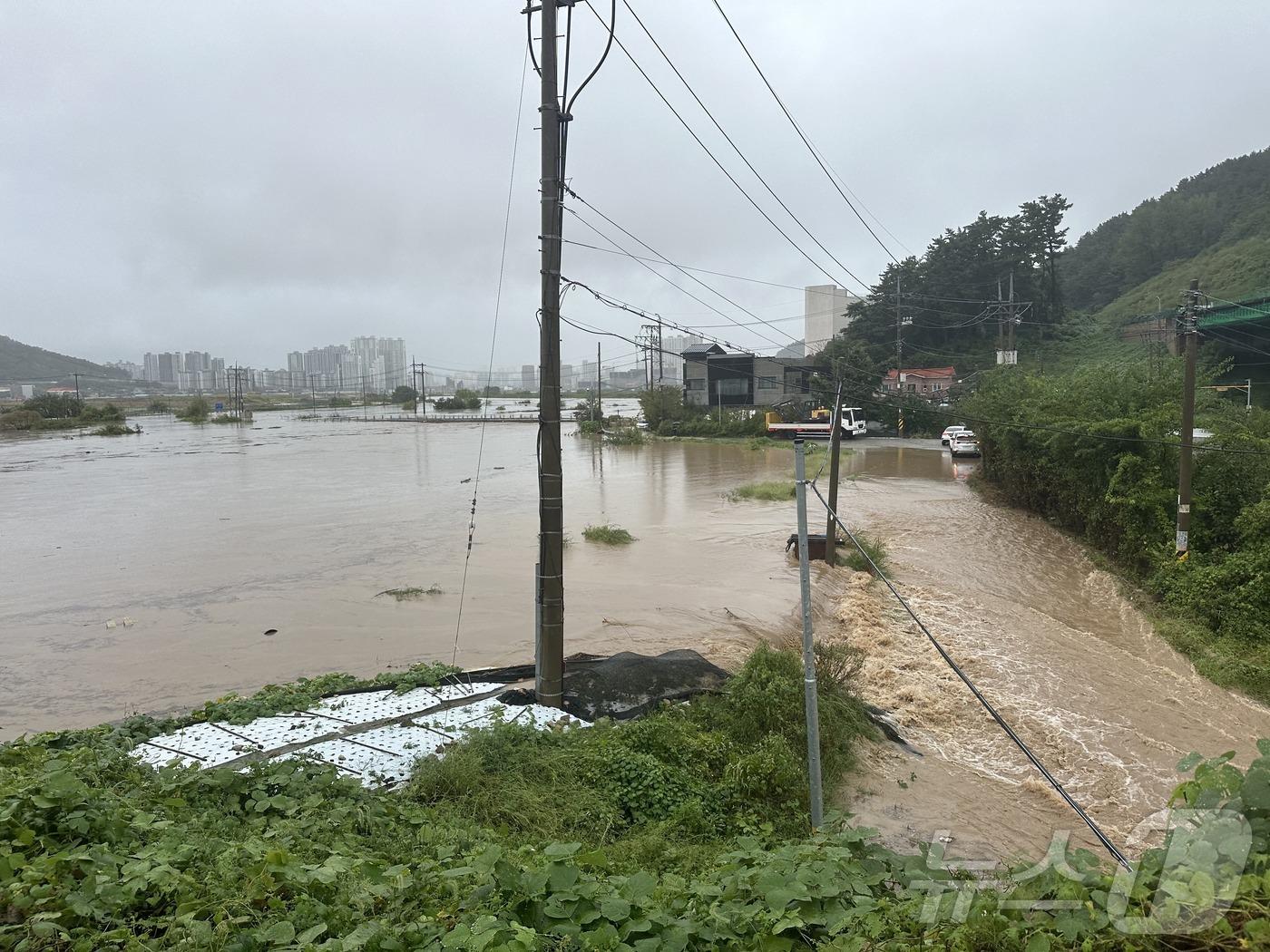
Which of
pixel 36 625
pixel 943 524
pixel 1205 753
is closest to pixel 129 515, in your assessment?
pixel 36 625

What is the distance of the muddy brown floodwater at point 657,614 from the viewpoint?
7992 mm

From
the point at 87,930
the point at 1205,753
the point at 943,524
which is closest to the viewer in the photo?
the point at 87,930

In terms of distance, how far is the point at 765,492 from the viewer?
26.0m

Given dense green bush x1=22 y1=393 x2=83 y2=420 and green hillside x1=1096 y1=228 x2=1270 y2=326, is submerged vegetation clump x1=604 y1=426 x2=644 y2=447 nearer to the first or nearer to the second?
green hillside x1=1096 y1=228 x2=1270 y2=326

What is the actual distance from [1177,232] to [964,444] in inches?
1855

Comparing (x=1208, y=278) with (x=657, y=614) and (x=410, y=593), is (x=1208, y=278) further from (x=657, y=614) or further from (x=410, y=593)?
(x=410, y=593)

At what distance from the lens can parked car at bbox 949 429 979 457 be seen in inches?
1393

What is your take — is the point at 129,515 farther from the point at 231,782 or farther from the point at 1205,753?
the point at 1205,753

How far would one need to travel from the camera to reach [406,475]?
3381 cm

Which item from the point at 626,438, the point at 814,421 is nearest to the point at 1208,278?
the point at 814,421

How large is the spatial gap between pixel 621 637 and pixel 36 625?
9891 mm

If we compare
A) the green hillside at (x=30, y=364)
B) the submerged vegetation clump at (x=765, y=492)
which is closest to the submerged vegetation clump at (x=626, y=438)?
the submerged vegetation clump at (x=765, y=492)

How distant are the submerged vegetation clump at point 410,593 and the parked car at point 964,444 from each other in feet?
93.1

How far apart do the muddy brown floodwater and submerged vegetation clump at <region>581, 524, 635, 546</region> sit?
284mm
